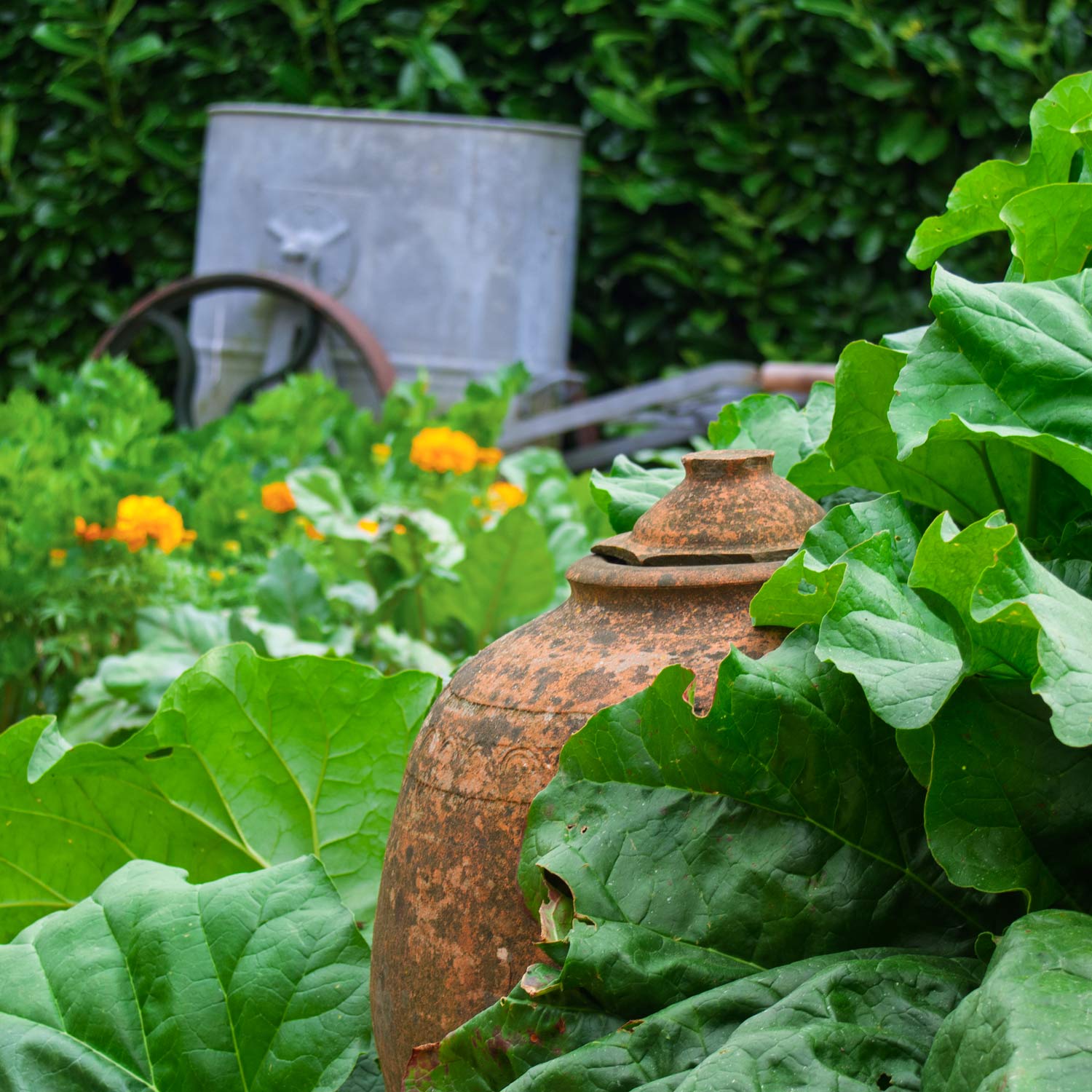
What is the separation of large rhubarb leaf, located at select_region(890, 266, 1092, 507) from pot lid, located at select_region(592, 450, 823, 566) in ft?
0.55

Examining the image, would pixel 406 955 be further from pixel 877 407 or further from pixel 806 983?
pixel 877 407

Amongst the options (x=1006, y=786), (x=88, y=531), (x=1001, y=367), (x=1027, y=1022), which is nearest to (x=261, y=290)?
(x=88, y=531)

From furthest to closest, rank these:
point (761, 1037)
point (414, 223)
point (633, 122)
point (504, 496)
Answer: point (633, 122) < point (414, 223) < point (504, 496) < point (761, 1037)

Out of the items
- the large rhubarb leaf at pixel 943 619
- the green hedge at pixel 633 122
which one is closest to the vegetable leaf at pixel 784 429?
the large rhubarb leaf at pixel 943 619

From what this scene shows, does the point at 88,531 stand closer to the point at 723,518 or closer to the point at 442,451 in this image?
the point at 442,451

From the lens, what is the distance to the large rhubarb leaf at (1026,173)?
104cm

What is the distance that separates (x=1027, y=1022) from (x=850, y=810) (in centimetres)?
24

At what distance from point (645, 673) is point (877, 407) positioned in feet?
0.89

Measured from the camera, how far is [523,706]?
98cm

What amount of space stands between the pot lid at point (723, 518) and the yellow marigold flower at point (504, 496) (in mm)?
1944

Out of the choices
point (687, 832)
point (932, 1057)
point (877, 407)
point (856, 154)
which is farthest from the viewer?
point (856, 154)

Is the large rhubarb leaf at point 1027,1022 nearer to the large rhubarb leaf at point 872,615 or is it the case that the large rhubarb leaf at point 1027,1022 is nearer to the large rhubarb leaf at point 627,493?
the large rhubarb leaf at point 872,615

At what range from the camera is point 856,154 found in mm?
4430

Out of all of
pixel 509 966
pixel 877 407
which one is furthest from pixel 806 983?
pixel 877 407
